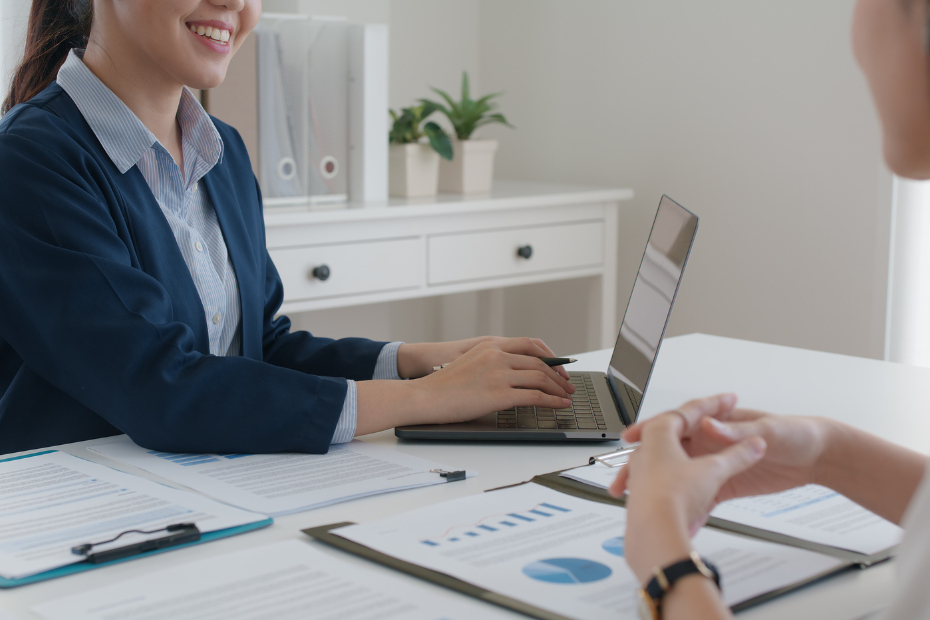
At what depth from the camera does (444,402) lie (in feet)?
3.41

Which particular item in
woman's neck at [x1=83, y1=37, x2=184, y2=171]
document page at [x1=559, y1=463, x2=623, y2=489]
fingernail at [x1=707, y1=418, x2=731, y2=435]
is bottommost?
document page at [x1=559, y1=463, x2=623, y2=489]

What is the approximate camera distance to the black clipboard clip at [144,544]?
2.27ft

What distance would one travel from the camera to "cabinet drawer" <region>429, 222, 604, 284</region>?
7.69 feet

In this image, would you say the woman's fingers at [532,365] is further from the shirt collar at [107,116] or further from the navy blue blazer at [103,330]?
the shirt collar at [107,116]

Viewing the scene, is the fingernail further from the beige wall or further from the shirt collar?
the beige wall

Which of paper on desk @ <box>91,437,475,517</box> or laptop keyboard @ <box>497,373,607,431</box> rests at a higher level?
laptop keyboard @ <box>497,373,607,431</box>

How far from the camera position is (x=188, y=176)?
126 cm

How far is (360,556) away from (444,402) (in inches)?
13.7

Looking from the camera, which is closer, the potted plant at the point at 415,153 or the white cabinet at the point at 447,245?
the white cabinet at the point at 447,245

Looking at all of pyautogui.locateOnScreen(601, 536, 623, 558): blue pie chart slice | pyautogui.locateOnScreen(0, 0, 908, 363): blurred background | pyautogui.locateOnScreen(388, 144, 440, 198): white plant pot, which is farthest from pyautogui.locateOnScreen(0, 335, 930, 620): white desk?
pyautogui.locateOnScreen(388, 144, 440, 198): white plant pot

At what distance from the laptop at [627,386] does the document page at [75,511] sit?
0.28 m

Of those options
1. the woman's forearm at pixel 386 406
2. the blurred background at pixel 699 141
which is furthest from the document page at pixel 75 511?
the blurred background at pixel 699 141

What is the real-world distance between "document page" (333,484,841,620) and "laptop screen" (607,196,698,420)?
0.28 m

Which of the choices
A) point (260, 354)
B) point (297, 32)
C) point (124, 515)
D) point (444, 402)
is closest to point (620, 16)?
point (297, 32)
